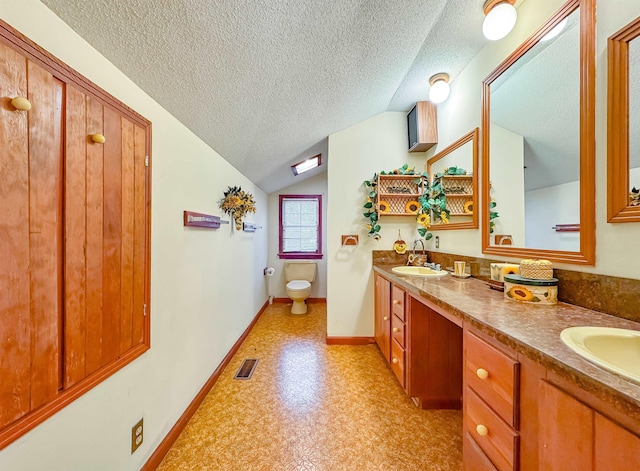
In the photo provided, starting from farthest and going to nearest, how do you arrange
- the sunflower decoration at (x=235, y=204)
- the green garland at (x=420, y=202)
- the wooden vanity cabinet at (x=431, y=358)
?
the green garland at (x=420, y=202), the sunflower decoration at (x=235, y=204), the wooden vanity cabinet at (x=431, y=358)

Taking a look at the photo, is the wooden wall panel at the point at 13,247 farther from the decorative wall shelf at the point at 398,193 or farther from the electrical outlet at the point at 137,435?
the decorative wall shelf at the point at 398,193

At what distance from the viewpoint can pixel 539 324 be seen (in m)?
0.82

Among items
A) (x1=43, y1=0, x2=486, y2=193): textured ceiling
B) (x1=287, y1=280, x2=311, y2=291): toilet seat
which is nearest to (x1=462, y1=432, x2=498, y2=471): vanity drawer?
(x1=43, y1=0, x2=486, y2=193): textured ceiling

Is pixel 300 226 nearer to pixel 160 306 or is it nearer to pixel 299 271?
pixel 299 271

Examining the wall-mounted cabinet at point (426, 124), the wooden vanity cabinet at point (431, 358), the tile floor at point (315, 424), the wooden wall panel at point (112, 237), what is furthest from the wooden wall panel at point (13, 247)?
the wall-mounted cabinet at point (426, 124)

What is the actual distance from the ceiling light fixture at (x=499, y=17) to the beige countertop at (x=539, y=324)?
141 cm

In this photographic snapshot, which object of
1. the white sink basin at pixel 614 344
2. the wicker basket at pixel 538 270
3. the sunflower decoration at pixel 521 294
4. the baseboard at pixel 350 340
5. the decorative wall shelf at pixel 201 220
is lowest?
the baseboard at pixel 350 340

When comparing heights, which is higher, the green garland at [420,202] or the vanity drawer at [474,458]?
the green garland at [420,202]

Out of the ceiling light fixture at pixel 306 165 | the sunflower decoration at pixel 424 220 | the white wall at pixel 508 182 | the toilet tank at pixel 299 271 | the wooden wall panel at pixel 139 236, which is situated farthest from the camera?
the toilet tank at pixel 299 271

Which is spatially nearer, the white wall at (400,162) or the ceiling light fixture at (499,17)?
the white wall at (400,162)

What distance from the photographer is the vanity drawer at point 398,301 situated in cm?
171

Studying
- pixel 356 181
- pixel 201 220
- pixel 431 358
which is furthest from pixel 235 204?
pixel 431 358

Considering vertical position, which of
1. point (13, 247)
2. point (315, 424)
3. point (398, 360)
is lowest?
point (315, 424)

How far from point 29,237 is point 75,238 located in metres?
0.13
